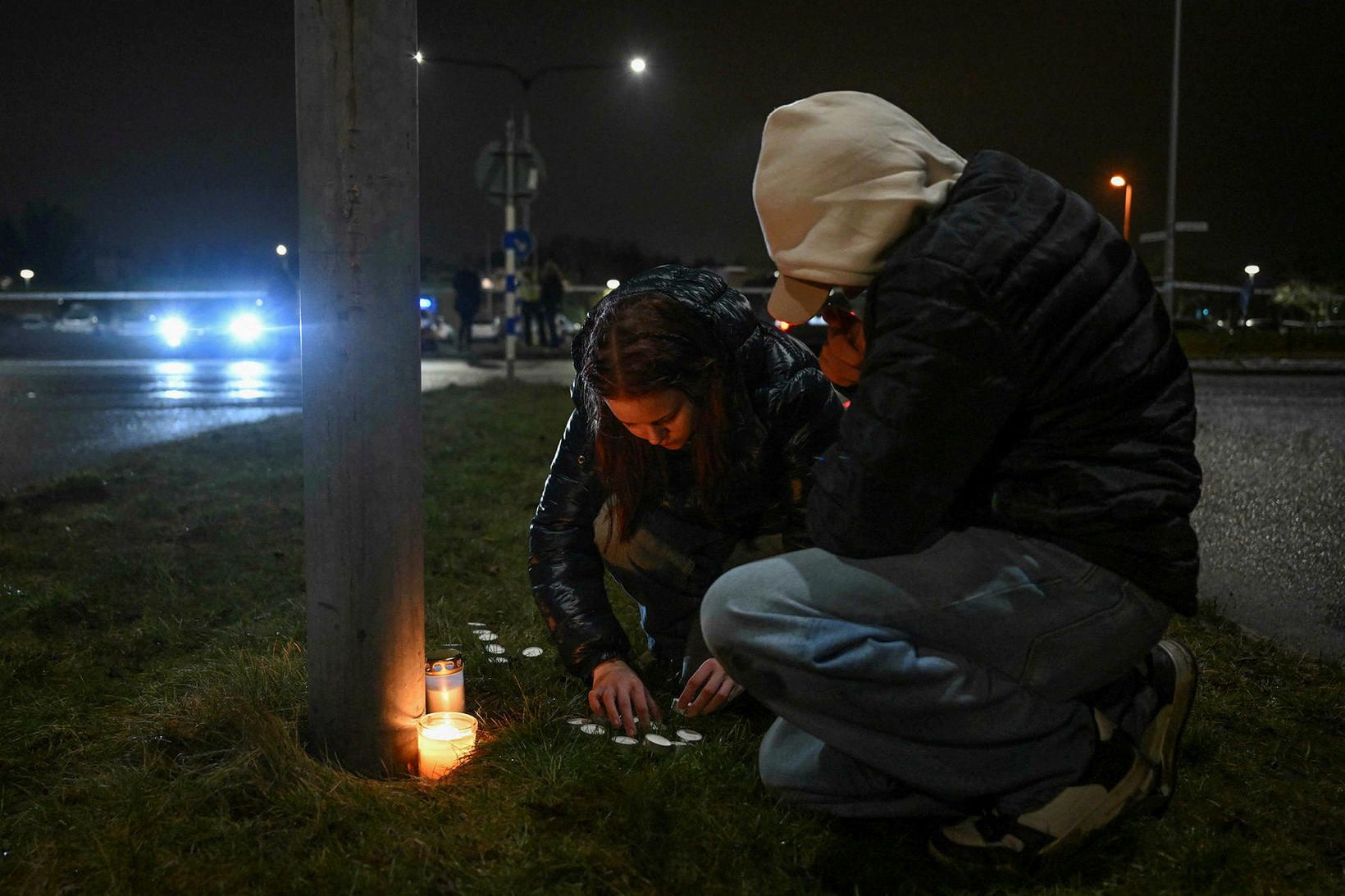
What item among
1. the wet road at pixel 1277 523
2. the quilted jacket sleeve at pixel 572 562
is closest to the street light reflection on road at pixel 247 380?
the wet road at pixel 1277 523

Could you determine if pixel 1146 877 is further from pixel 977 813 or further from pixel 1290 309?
pixel 1290 309

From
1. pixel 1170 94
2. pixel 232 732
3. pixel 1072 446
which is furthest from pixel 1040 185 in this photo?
pixel 1170 94

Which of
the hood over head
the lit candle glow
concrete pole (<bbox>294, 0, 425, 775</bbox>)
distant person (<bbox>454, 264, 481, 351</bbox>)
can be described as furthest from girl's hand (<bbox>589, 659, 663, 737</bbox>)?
distant person (<bbox>454, 264, 481, 351</bbox>)

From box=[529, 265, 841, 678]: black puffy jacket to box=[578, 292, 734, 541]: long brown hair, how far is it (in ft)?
0.19

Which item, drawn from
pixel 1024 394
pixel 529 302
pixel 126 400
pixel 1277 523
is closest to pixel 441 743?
pixel 1024 394

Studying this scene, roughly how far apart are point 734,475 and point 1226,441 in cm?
741

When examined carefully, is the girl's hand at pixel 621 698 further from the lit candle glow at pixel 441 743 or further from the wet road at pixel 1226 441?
the wet road at pixel 1226 441

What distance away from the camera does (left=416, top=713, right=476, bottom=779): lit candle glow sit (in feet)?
8.81

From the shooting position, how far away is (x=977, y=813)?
7.54 ft

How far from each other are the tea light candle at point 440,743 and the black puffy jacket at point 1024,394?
43.4 inches

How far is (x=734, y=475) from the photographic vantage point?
297 centimetres

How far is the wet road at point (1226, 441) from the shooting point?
4594mm

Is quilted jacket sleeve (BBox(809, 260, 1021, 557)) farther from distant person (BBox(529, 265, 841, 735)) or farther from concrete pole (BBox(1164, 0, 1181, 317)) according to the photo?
concrete pole (BBox(1164, 0, 1181, 317))

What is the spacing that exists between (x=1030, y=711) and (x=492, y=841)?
3.65 feet
